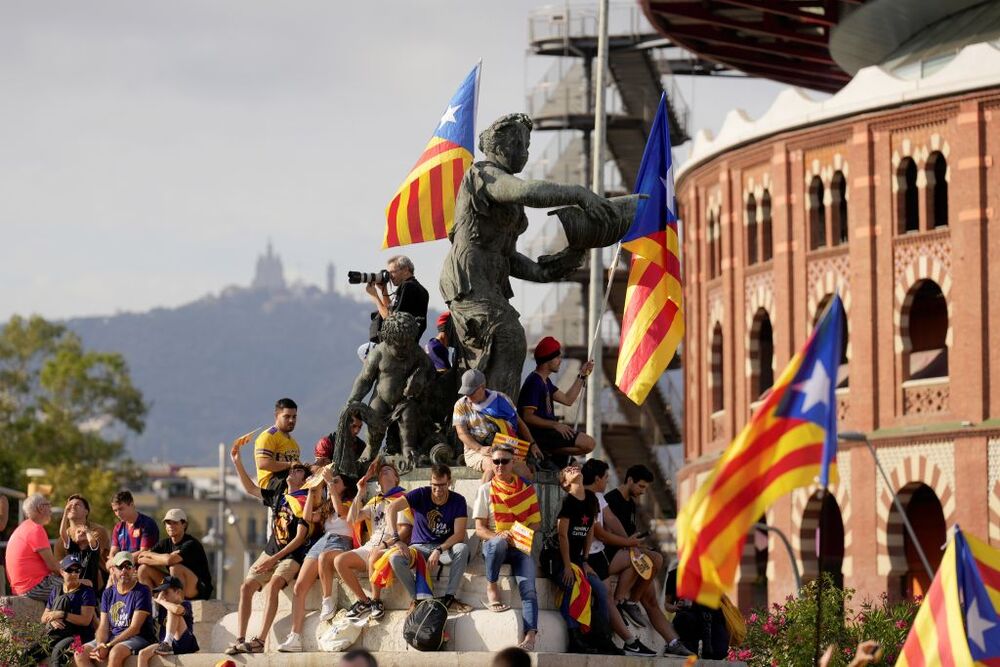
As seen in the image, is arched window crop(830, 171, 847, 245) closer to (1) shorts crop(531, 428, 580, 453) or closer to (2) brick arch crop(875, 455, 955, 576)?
(2) brick arch crop(875, 455, 955, 576)

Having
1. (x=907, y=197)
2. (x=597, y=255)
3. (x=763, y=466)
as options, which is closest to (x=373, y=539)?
(x=763, y=466)

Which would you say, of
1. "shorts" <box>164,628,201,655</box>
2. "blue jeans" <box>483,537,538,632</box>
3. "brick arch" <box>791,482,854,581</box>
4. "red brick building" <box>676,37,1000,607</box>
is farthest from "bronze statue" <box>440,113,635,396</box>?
"brick arch" <box>791,482,854,581</box>

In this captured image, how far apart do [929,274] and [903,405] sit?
294cm

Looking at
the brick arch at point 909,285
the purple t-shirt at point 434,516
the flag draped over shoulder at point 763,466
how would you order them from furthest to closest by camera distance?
the brick arch at point 909,285 < the purple t-shirt at point 434,516 < the flag draped over shoulder at point 763,466

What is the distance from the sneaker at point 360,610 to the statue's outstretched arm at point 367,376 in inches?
82.3

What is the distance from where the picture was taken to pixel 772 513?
2117 inches

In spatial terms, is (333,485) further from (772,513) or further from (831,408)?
(772,513)

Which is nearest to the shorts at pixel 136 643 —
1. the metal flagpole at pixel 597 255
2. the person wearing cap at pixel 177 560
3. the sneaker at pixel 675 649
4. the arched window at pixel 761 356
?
the person wearing cap at pixel 177 560

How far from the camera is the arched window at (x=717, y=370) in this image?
5766cm

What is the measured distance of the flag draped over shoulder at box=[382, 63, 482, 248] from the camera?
2388cm

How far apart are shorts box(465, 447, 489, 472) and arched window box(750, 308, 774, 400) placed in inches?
1460

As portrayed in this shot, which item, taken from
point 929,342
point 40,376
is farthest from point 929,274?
point 40,376

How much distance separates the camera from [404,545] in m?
18.0

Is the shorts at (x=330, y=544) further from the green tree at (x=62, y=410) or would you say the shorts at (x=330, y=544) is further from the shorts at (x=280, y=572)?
the green tree at (x=62, y=410)
